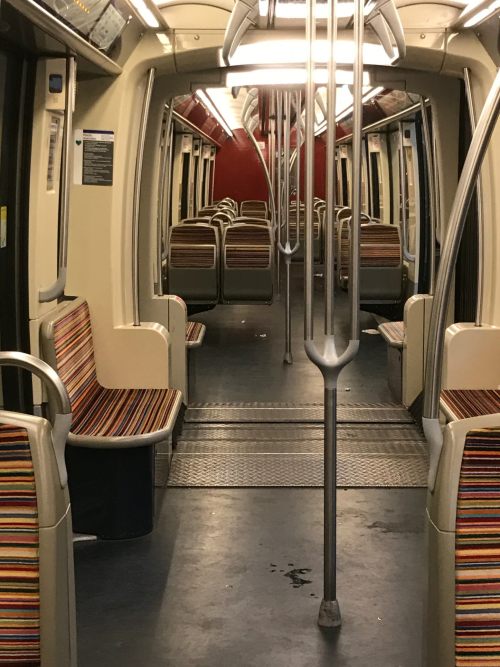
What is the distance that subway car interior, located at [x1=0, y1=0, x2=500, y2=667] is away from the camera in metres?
2.03

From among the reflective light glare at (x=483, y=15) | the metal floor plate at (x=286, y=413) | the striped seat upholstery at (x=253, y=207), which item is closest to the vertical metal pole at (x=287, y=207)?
the metal floor plate at (x=286, y=413)

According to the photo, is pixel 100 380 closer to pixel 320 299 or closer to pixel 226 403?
pixel 226 403

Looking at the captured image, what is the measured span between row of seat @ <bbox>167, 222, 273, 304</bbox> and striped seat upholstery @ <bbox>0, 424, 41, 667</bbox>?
7498mm

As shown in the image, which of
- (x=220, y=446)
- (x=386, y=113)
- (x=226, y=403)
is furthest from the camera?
(x=386, y=113)

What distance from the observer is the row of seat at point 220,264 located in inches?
373

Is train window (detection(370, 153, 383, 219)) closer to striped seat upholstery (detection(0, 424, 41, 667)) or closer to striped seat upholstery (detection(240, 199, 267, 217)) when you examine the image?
striped seat upholstery (detection(240, 199, 267, 217))

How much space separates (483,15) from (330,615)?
271 centimetres

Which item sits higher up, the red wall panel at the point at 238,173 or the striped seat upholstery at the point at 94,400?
the red wall panel at the point at 238,173

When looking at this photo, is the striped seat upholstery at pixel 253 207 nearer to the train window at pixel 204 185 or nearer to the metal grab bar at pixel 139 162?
the train window at pixel 204 185

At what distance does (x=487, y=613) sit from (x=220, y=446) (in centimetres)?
371

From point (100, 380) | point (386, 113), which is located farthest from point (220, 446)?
point (386, 113)

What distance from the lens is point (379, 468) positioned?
5.18m

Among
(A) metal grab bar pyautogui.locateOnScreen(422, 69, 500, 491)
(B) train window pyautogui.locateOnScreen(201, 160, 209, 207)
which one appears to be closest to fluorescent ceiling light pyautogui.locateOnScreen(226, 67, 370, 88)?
(A) metal grab bar pyautogui.locateOnScreen(422, 69, 500, 491)

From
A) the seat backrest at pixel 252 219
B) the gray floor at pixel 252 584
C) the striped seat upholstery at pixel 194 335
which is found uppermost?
the seat backrest at pixel 252 219
